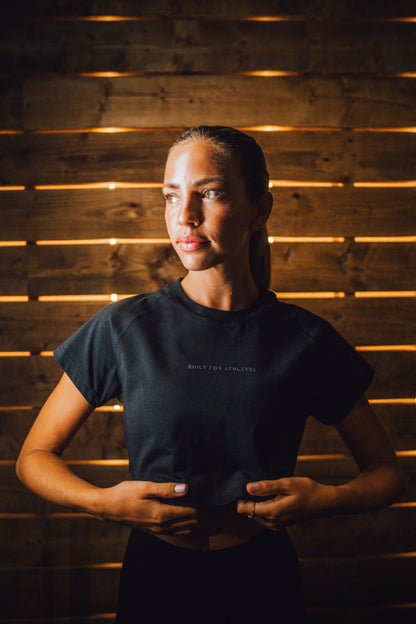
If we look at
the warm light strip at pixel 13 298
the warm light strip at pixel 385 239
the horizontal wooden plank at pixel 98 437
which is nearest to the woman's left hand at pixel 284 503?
the horizontal wooden plank at pixel 98 437

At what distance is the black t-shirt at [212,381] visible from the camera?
0.84 m

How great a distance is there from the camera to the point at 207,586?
83 centimetres

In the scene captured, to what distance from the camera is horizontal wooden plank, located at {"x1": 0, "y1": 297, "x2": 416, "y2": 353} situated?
65.4 inches

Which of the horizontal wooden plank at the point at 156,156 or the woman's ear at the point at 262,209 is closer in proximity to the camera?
the woman's ear at the point at 262,209

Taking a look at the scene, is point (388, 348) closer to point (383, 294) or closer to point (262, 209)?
point (383, 294)

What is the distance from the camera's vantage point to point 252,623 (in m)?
0.85

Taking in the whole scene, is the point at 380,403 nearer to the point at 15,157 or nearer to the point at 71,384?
the point at 71,384

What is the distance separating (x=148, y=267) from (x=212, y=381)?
2.96ft

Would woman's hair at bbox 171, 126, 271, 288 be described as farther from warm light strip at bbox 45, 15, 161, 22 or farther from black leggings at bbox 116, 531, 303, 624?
warm light strip at bbox 45, 15, 161, 22

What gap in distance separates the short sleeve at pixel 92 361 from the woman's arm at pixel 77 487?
0.03m

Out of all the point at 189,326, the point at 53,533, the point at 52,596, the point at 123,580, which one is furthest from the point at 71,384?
the point at 52,596

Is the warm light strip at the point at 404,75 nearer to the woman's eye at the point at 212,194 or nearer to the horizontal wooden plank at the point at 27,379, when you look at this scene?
the woman's eye at the point at 212,194

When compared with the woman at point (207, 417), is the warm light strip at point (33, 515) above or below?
below

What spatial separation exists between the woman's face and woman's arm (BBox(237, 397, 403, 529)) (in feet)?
1.59
